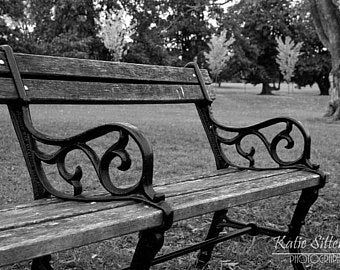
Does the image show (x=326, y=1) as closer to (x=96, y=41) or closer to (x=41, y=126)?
(x=41, y=126)

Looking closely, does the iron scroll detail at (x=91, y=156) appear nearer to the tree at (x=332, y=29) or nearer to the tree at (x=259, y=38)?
the tree at (x=332, y=29)

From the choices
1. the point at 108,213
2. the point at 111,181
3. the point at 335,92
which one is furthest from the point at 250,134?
the point at 335,92

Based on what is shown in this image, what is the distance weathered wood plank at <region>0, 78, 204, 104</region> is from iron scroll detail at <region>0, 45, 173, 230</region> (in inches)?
2.5

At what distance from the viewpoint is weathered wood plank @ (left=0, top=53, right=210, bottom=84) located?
2.22 meters

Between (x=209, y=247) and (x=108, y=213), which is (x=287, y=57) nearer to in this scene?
(x=209, y=247)

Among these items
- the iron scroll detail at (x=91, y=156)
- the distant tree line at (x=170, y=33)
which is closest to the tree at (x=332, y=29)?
the iron scroll detail at (x=91, y=156)

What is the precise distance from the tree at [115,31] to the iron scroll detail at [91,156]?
3130cm

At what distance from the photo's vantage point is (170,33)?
37875 millimetres

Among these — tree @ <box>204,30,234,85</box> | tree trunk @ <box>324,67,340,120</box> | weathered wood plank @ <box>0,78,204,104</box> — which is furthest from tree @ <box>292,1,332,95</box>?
weathered wood plank @ <box>0,78,204,104</box>

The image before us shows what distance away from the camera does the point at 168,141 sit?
8211mm

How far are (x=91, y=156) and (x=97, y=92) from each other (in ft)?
2.44

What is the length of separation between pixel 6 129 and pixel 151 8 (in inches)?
1131

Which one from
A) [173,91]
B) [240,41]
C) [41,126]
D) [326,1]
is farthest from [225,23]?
[173,91]

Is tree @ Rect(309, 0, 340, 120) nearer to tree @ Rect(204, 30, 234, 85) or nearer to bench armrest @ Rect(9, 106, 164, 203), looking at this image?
bench armrest @ Rect(9, 106, 164, 203)
